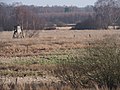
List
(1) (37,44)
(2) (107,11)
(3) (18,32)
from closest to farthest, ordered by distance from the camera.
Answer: (1) (37,44)
(3) (18,32)
(2) (107,11)

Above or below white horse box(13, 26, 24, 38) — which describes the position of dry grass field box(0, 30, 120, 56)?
above

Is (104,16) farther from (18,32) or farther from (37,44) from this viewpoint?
(37,44)

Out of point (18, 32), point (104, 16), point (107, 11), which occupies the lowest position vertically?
point (104, 16)

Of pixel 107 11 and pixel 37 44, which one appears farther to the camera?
pixel 107 11

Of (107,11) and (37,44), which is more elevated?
(37,44)

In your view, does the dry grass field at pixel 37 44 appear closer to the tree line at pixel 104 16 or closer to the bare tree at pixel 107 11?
the tree line at pixel 104 16

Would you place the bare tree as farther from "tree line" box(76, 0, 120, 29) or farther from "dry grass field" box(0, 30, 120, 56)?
"dry grass field" box(0, 30, 120, 56)

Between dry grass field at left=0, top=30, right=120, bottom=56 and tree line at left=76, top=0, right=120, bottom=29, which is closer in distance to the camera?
dry grass field at left=0, top=30, right=120, bottom=56

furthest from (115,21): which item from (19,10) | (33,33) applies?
(33,33)

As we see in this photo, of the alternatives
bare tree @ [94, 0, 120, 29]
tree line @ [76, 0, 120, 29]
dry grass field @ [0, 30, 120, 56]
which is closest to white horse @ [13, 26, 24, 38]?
dry grass field @ [0, 30, 120, 56]

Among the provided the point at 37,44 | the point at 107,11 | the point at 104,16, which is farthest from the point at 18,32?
the point at 107,11

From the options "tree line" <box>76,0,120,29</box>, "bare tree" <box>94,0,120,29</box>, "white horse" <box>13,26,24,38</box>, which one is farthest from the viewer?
"bare tree" <box>94,0,120,29</box>

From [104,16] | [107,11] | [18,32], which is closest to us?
[18,32]

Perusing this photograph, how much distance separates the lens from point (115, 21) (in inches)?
4774
